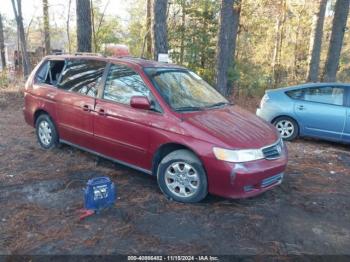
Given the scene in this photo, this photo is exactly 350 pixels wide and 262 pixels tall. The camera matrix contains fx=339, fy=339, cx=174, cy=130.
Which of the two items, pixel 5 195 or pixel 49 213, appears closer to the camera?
pixel 49 213

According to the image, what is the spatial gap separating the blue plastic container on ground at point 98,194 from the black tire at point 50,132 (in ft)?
7.60

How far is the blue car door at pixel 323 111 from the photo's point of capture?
23.9 feet

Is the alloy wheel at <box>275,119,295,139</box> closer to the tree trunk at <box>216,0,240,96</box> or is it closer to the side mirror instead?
the tree trunk at <box>216,0,240,96</box>

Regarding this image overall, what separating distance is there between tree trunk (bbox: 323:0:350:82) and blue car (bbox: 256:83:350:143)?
18.8 feet

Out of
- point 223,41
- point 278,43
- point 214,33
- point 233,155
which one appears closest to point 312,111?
point 223,41

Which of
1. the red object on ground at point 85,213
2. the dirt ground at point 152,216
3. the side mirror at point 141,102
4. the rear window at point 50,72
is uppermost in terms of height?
the rear window at point 50,72

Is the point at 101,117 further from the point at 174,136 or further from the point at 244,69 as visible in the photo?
the point at 244,69

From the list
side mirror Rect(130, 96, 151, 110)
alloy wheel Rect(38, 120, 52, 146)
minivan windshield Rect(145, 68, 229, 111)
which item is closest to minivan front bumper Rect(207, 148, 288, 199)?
minivan windshield Rect(145, 68, 229, 111)

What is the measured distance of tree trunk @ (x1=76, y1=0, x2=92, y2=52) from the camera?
1030cm

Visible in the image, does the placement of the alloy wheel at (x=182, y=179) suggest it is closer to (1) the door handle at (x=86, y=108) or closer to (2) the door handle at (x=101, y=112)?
(2) the door handle at (x=101, y=112)

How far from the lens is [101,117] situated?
498 centimetres

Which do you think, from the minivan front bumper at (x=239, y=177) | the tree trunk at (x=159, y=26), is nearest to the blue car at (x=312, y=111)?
the tree trunk at (x=159, y=26)

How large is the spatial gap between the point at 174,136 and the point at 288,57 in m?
22.7

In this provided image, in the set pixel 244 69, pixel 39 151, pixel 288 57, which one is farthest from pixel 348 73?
pixel 39 151
